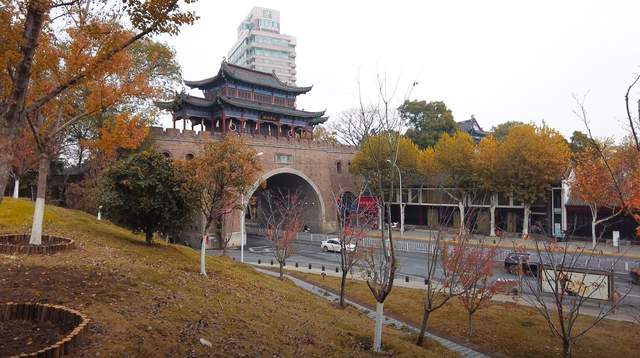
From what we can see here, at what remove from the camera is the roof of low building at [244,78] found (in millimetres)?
37753

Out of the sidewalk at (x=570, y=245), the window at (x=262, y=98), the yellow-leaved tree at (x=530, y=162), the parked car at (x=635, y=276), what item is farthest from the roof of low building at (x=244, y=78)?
the parked car at (x=635, y=276)

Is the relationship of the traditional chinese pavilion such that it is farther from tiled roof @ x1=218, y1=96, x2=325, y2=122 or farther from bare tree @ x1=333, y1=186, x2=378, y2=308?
bare tree @ x1=333, y1=186, x2=378, y2=308

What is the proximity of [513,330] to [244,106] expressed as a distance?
29657 mm

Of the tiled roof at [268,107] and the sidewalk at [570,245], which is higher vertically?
the tiled roof at [268,107]

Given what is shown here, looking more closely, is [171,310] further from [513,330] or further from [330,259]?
[330,259]

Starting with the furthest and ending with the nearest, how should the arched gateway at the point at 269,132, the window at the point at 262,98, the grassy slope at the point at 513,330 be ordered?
the window at the point at 262,98 → the arched gateway at the point at 269,132 → the grassy slope at the point at 513,330

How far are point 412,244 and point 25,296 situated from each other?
25759 millimetres

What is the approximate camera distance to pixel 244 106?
37.6m

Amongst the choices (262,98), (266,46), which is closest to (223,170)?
(262,98)

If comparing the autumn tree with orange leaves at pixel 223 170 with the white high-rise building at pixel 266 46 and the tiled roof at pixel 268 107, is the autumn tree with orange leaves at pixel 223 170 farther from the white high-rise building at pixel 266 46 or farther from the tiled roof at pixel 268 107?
the white high-rise building at pixel 266 46

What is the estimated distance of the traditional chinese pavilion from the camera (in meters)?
37.0

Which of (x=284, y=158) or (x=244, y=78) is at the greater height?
(x=244, y=78)

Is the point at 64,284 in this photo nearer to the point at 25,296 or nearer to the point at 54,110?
the point at 25,296

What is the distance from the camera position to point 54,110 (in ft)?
37.8
